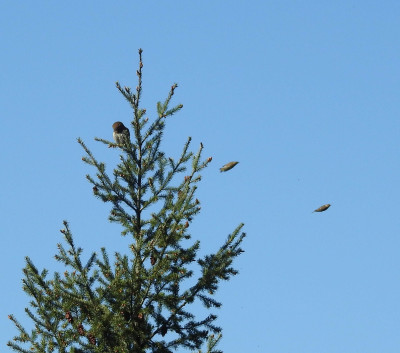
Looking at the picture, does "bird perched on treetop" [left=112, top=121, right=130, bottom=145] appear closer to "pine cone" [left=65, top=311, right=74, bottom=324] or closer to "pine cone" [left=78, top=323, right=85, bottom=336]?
"pine cone" [left=65, top=311, right=74, bottom=324]

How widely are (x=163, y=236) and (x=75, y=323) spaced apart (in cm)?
181

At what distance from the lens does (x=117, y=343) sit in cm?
1120

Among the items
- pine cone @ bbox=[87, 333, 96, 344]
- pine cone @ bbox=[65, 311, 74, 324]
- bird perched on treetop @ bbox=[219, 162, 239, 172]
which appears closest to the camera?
pine cone @ bbox=[87, 333, 96, 344]

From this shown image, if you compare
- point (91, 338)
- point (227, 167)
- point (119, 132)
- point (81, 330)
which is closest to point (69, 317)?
point (81, 330)

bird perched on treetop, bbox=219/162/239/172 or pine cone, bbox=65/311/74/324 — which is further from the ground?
bird perched on treetop, bbox=219/162/239/172

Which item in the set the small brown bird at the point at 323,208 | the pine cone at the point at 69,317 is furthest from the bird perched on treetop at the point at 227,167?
the pine cone at the point at 69,317

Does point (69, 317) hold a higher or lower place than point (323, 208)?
lower

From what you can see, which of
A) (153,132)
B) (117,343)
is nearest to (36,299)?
(117,343)

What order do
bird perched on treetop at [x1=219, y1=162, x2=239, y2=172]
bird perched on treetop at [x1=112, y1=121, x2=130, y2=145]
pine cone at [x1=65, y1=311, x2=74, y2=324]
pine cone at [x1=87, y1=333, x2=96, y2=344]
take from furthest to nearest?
bird perched on treetop at [x1=112, y1=121, x2=130, y2=145], bird perched on treetop at [x1=219, y1=162, x2=239, y2=172], pine cone at [x1=65, y1=311, x2=74, y2=324], pine cone at [x1=87, y1=333, x2=96, y2=344]

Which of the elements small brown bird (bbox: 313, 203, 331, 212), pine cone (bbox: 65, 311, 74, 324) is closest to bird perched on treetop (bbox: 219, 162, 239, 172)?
small brown bird (bbox: 313, 203, 331, 212)

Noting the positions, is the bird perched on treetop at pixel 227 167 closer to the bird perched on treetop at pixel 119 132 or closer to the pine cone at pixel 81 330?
the bird perched on treetop at pixel 119 132

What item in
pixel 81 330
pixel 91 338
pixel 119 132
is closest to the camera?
pixel 91 338

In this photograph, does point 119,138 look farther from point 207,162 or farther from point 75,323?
point 75,323

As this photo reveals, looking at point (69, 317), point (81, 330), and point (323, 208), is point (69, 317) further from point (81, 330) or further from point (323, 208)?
point (323, 208)
